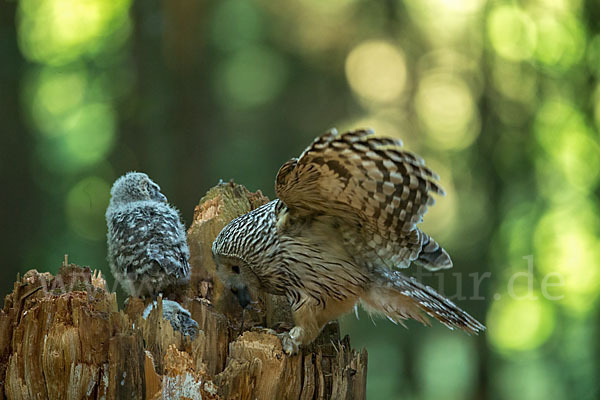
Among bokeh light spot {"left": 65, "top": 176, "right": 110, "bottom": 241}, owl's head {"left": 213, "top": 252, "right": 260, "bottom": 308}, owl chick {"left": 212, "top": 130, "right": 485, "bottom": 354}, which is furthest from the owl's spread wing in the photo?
bokeh light spot {"left": 65, "top": 176, "right": 110, "bottom": 241}

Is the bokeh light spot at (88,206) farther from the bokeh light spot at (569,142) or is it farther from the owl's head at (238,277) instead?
the bokeh light spot at (569,142)

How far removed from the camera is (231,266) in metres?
2.41

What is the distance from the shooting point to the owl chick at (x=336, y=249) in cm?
192

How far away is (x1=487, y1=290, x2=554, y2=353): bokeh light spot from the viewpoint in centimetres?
446

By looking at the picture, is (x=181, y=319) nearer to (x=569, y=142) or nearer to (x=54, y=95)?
(x=54, y=95)

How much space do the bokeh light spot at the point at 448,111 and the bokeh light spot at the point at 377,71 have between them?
Result: 21 cm

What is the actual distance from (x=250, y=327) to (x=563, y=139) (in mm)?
3444

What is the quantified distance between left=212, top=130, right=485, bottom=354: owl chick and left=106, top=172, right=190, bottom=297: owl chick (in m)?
0.18

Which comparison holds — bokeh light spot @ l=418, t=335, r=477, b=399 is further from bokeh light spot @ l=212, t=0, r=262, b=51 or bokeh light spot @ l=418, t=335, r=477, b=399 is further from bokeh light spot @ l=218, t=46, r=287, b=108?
bokeh light spot @ l=212, t=0, r=262, b=51

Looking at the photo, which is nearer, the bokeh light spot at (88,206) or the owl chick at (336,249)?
the owl chick at (336,249)

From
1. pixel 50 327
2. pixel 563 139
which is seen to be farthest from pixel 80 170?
pixel 563 139

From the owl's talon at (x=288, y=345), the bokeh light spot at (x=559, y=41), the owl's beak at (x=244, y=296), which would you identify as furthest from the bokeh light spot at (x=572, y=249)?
the owl's talon at (x=288, y=345)

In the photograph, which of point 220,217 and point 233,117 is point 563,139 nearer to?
point 233,117

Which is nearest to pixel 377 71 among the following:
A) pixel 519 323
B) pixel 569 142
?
pixel 569 142
